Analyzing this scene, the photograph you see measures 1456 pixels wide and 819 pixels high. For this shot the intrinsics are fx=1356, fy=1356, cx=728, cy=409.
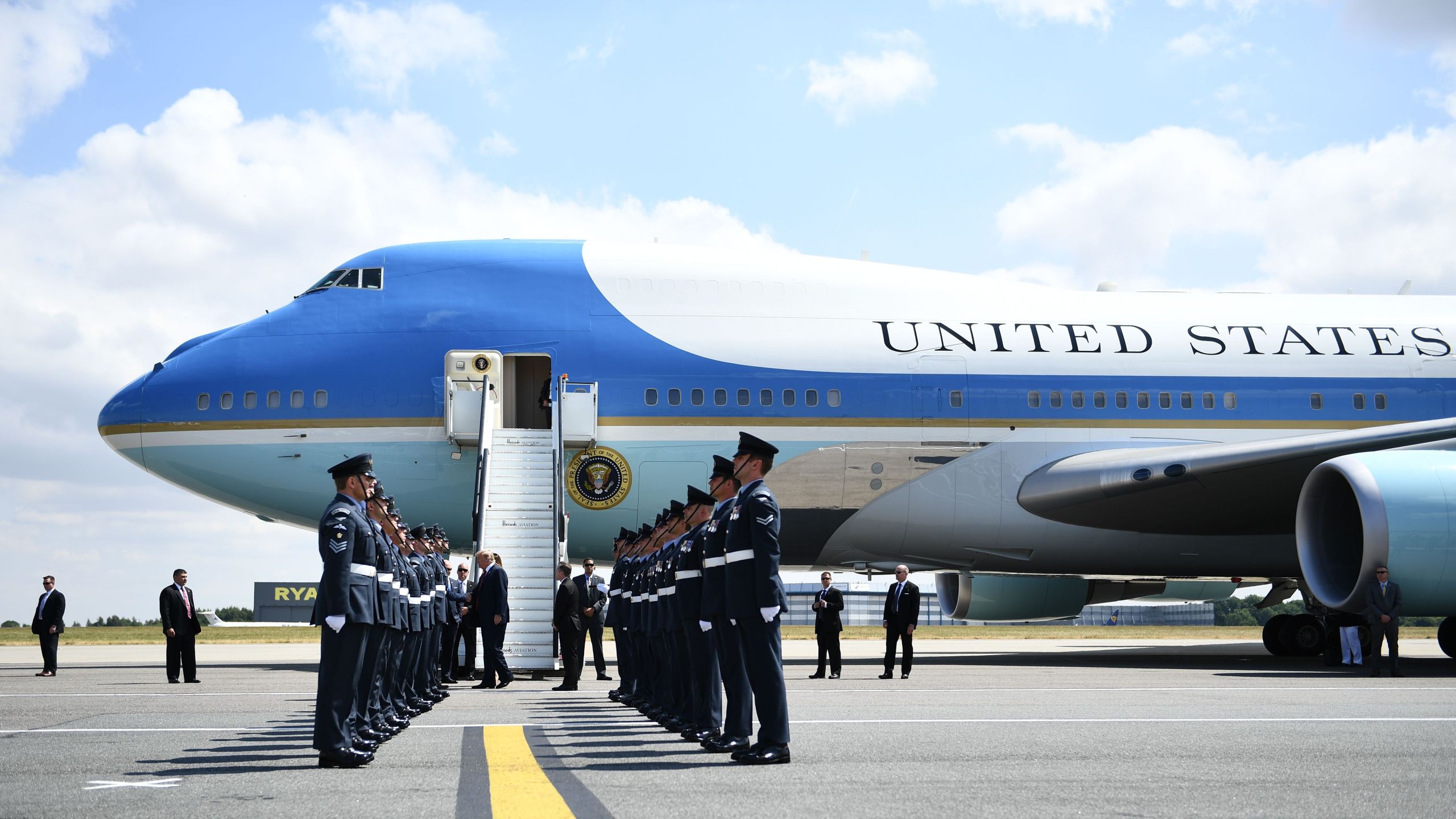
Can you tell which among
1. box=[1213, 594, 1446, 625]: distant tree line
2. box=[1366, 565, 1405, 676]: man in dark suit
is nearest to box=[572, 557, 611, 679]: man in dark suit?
box=[1366, 565, 1405, 676]: man in dark suit

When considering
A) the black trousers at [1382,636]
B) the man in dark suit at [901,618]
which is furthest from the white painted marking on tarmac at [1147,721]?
the man in dark suit at [901,618]

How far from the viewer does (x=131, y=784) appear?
573 centimetres

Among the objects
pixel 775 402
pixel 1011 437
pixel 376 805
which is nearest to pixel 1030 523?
pixel 1011 437

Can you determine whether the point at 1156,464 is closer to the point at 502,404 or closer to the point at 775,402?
the point at 775,402

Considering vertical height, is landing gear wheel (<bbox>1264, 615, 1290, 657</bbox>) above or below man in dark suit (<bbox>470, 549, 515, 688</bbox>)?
below

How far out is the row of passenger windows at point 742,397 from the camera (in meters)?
16.5

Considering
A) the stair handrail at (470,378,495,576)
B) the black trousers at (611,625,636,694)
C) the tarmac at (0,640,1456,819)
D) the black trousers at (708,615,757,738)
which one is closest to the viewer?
the tarmac at (0,640,1456,819)

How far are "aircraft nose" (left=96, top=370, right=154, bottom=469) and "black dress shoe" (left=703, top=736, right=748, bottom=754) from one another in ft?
38.2

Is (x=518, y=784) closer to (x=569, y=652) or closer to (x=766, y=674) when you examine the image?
(x=766, y=674)

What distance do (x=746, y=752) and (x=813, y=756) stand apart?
356 millimetres

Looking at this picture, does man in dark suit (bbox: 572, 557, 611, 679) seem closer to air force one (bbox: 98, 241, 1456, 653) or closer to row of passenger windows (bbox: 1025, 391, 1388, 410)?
air force one (bbox: 98, 241, 1456, 653)

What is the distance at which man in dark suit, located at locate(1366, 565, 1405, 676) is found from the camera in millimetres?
13586

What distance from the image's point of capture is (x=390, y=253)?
17250 mm

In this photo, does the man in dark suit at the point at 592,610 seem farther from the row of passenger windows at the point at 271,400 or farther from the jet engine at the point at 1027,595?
the jet engine at the point at 1027,595
